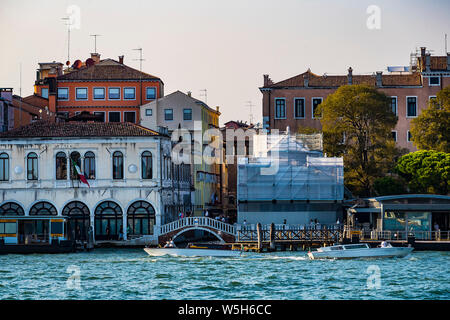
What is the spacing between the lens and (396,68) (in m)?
73.4

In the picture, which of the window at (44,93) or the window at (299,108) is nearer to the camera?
the window at (299,108)

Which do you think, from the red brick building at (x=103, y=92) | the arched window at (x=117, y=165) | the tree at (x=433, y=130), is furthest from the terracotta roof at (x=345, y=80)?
the arched window at (x=117, y=165)

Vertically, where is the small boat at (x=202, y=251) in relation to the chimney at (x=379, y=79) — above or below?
below

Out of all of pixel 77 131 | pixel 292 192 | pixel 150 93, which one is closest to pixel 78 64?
pixel 150 93

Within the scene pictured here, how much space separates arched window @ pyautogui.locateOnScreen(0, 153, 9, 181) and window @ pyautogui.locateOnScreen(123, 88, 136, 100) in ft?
71.3

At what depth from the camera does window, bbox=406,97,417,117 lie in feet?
221

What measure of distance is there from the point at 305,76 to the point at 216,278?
3663 centimetres

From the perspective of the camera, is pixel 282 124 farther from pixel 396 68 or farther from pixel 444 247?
pixel 444 247

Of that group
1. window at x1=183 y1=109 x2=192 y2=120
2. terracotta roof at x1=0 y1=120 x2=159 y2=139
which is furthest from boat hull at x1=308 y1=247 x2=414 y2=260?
window at x1=183 y1=109 x2=192 y2=120

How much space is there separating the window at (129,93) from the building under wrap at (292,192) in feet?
72.2

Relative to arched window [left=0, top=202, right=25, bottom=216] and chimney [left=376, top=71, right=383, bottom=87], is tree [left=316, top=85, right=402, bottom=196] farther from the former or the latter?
arched window [left=0, top=202, right=25, bottom=216]

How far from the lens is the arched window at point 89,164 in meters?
53.8

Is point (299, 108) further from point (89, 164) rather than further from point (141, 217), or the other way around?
point (89, 164)

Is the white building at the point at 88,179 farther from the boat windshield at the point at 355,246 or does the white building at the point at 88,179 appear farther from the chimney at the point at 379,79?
the chimney at the point at 379,79
